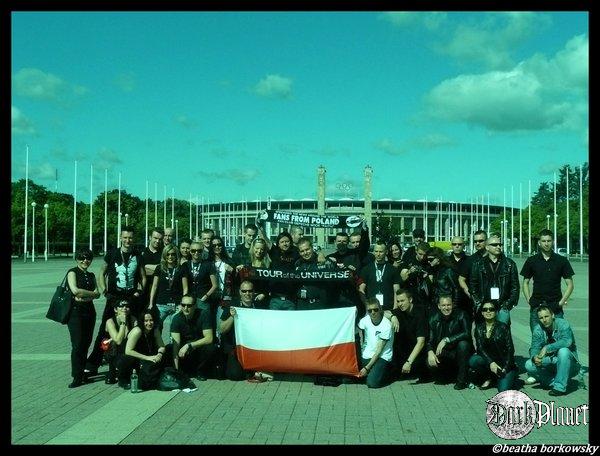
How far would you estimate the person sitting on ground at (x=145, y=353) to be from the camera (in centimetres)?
865

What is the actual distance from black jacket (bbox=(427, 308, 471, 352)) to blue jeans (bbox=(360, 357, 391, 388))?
0.64m

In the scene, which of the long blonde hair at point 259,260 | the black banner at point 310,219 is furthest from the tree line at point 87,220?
the long blonde hair at point 259,260

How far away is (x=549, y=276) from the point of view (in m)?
9.37

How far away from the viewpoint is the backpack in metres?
8.56

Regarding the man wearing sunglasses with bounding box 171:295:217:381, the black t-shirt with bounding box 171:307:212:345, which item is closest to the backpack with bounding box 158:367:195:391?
the man wearing sunglasses with bounding box 171:295:217:381

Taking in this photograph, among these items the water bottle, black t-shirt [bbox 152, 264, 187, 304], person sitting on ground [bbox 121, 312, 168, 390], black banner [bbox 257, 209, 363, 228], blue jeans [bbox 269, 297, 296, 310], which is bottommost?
the water bottle

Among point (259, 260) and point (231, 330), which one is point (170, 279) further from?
point (259, 260)

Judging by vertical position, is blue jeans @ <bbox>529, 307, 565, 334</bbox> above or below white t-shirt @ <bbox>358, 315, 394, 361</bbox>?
above

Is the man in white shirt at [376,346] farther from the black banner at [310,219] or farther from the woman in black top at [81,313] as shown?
the woman in black top at [81,313]

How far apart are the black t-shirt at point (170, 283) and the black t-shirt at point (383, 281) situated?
255cm

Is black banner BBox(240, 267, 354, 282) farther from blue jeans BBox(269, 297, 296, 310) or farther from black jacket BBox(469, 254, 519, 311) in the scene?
black jacket BBox(469, 254, 519, 311)

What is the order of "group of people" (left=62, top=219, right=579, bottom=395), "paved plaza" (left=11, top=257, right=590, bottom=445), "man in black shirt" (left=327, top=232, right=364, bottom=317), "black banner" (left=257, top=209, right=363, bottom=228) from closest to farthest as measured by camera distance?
1. "paved plaza" (left=11, top=257, right=590, bottom=445)
2. "group of people" (left=62, top=219, right=579, bottom=395)
3. "man in black shirt" (left=327, top=232, right=364, bottom=317)
4. "black banner" (left=257, top=209, right=363, bottom=228)
